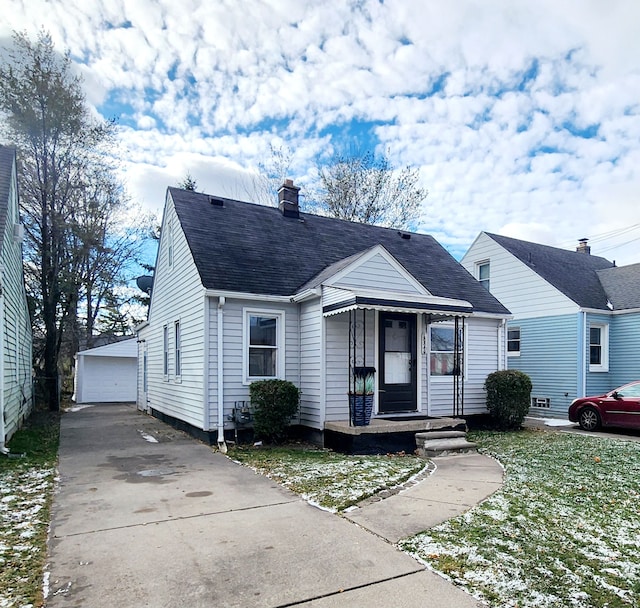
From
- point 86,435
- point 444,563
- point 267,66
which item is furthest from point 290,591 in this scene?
point 267,66

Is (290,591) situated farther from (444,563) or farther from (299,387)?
(299,387)

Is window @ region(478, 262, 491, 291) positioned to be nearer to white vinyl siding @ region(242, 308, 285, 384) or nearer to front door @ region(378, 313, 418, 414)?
front door @ region(378, 313, 418, 414)

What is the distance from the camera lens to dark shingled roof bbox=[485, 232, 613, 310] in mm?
15566

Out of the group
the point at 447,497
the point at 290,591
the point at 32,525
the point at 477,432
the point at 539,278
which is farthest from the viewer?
the point at 539,278

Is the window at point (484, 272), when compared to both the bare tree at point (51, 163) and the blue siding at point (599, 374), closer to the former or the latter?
the blue siding at point (599, 374)

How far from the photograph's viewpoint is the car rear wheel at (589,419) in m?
11.5

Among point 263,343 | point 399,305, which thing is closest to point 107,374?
point 263,343

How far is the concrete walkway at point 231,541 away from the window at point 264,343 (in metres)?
2.88

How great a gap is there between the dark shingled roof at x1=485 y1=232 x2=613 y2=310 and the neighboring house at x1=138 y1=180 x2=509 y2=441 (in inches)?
181

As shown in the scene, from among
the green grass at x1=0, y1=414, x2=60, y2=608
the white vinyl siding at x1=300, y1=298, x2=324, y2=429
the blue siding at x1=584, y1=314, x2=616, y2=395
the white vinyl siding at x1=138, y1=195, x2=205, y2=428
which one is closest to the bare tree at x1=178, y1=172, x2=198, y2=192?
the white vinyl siding at x1=138, y1=195, x2=205, y2=428

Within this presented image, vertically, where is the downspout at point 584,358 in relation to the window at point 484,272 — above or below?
below

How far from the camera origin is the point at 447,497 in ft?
17.3

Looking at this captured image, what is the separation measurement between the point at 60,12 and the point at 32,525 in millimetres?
8589

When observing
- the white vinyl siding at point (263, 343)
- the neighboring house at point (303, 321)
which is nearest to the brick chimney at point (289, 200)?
the neighboring house at point (303, 321)
